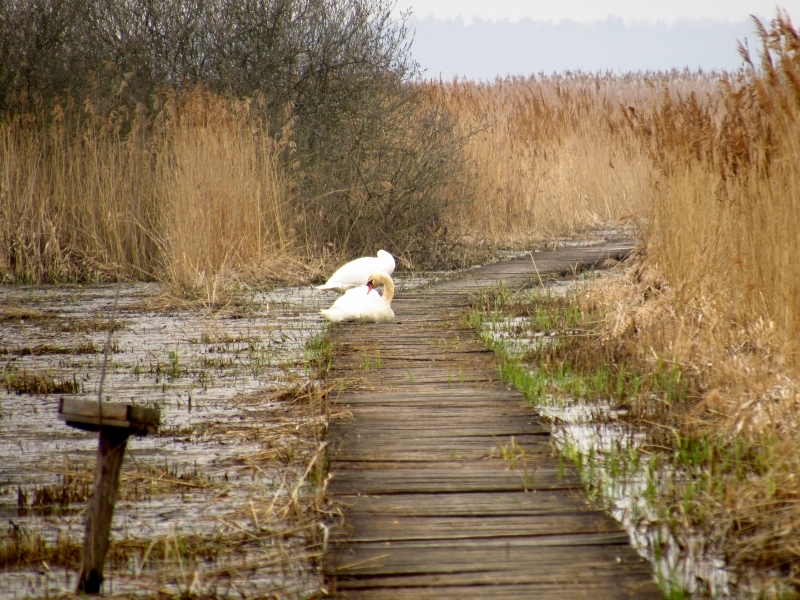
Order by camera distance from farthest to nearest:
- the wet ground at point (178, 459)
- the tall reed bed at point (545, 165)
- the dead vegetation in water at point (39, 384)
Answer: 1. the tall reed bed at point (545, 165)
2. the dead vegetation in water at point (39, 384)
3. the wet ground at point (178, 459)

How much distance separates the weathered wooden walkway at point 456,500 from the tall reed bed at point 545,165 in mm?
7308

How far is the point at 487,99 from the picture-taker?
19.4 meters

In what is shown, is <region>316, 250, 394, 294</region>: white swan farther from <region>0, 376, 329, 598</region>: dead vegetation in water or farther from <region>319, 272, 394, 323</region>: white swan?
<region>0, 376, 329, 598</region>: dead vegetation in water

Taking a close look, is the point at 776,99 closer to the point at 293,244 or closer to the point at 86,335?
the point at 86,335

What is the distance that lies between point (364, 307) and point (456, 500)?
3.80 meters

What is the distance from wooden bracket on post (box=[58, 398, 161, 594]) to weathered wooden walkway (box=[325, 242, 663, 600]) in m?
0.59

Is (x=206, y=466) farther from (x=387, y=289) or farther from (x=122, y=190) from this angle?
(x=122, y=190)

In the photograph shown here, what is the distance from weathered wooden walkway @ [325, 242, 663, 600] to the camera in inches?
99.6

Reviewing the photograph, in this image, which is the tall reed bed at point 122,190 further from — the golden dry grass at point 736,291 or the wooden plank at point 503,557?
the wooden plank at point 503,557

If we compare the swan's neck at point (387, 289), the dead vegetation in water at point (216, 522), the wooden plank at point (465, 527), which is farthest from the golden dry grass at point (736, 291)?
the swan's neck at point (387, 289)

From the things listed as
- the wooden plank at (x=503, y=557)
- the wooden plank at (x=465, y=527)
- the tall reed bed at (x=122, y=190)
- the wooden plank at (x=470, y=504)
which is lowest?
the wooden plank at (x=503, y=557)

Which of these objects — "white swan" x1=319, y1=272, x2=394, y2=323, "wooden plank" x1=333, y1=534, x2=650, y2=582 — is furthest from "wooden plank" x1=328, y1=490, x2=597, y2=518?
"white swan" x1=319, y1=272, x2=394, y2=323

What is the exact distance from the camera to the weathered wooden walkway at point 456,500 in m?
2.53

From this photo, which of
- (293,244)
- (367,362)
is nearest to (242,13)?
(293,244)
